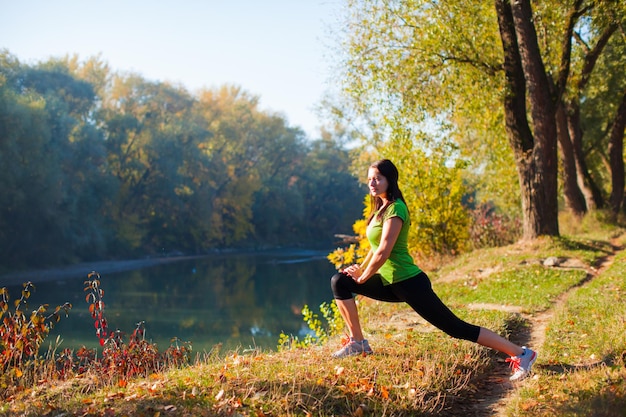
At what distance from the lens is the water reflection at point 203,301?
60.6ft

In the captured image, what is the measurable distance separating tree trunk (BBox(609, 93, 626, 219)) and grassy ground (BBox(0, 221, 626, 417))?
1384 centimetres

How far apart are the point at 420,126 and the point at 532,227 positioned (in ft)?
12.4

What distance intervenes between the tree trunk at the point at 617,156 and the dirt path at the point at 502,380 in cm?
1290

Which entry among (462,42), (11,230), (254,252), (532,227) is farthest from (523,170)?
(254,252)

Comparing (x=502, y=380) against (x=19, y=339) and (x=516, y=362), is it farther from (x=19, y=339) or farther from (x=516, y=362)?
(x=19, y=339)

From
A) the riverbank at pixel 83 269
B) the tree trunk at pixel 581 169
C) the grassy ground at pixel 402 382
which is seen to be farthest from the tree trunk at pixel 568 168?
the riverbank at pixel 83 269

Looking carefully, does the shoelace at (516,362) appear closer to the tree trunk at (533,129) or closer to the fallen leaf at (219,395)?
the fallen leaf at (219,395)

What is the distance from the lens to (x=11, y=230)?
3288cm

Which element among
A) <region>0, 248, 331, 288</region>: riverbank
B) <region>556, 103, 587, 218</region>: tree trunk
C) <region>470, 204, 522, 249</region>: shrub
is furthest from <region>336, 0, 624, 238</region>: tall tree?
<region>0, 248, 331, 288</region>: riverbank

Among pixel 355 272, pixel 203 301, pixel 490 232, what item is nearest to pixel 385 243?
pixel 355 272

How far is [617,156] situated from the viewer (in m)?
21.5

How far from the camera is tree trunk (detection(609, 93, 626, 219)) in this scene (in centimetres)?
2072

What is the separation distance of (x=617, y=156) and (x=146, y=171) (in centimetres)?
3537

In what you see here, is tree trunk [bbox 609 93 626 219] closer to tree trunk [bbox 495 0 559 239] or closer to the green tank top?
tree trunk [bbox 495 0 559 239]
